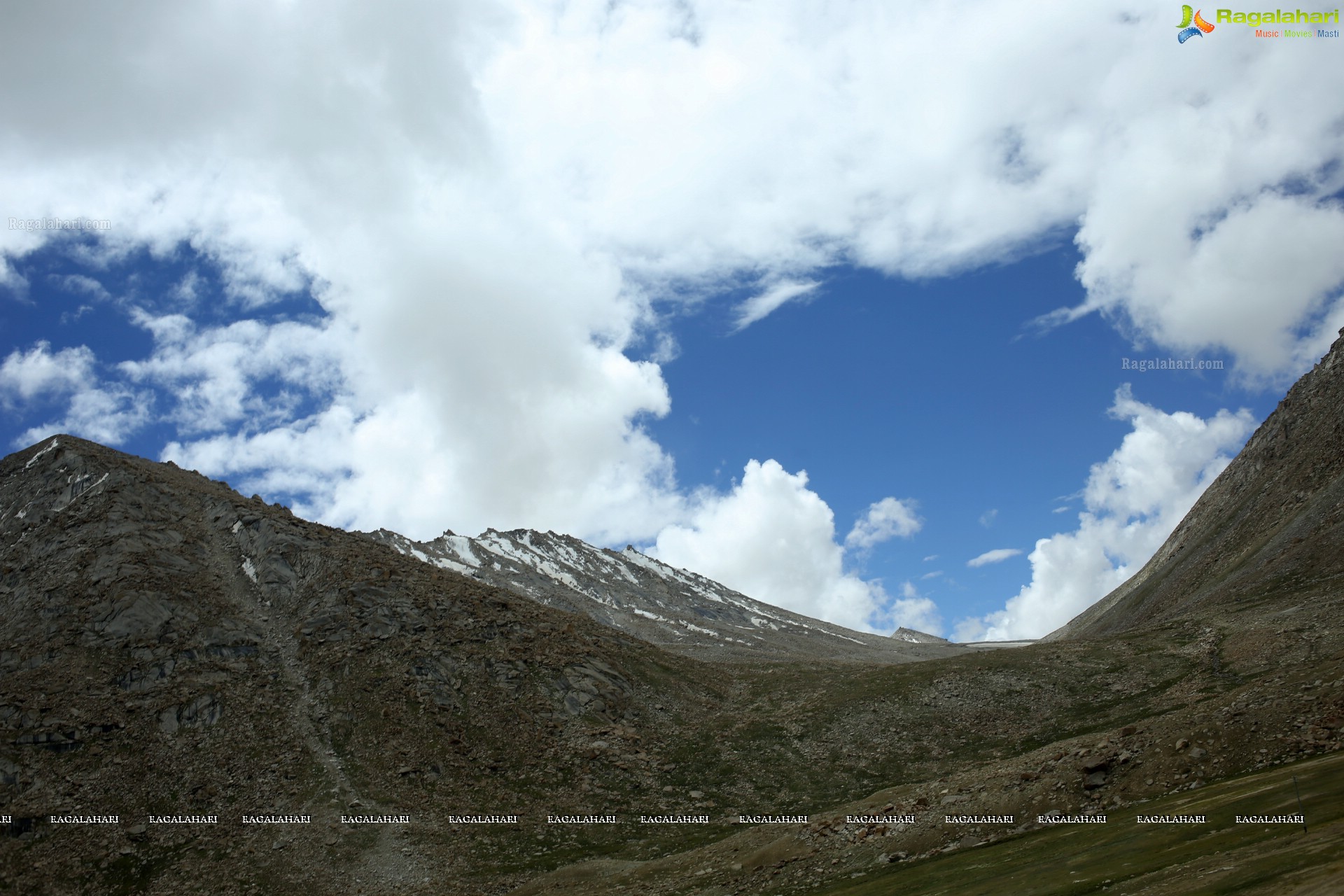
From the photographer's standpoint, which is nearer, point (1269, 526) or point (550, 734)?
point (550, 734)

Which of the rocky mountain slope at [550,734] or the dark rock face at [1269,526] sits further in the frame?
the dark rock face at [1269,526]

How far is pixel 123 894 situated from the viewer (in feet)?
148

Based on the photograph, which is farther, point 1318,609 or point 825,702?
point 825,702

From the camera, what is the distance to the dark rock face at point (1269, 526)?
79.7 meters

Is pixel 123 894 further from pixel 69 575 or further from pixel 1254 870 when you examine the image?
pixel 1254 870

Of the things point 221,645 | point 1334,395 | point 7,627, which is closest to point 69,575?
point 7,627

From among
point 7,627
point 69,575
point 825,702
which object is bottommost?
point 825,702

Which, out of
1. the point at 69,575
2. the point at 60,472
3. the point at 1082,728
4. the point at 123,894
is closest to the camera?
the point at 123,894

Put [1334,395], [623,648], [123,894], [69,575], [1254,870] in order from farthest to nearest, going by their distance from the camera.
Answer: [1334,395] → [623,648] → [69,575] → [123,894] → [1254,870]

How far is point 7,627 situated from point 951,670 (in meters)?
86.3

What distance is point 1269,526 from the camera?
317ft

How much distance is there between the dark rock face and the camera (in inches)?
3137

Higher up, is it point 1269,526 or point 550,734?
point 1269,526

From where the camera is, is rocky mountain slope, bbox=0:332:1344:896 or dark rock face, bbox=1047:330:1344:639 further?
dark rock face, bbox=1047:330:1344:639
